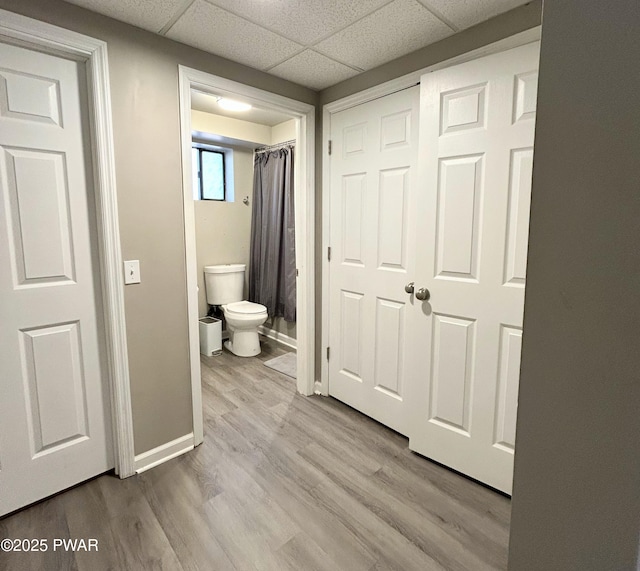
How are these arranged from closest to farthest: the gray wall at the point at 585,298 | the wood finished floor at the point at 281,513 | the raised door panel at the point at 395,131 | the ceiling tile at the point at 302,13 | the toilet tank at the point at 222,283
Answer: the gray wall at the point at 585,298 → the wood finished floor at the point at 281,513 → the ceiling tile at the point at 302,13 → the raised door panel at the point at 395,131 → the toilet tank at the point at 222,283

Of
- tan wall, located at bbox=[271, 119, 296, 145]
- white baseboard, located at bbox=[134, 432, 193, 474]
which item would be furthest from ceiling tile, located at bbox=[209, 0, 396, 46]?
white baseboard, located at bbox=[134, 432, 193, 474]

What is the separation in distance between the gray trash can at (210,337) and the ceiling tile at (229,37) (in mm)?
2380

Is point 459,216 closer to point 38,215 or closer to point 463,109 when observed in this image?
point 463,109

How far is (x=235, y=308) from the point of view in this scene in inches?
142

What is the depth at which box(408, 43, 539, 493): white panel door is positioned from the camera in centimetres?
162

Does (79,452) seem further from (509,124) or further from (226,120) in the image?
(226,120)

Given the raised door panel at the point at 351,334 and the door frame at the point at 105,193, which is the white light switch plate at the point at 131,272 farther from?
the raised door panel at the point at 351,334

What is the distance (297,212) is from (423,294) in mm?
1186

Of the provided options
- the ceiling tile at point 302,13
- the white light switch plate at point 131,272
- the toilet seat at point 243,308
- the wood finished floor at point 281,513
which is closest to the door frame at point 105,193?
the white light switch plate at point 131,272

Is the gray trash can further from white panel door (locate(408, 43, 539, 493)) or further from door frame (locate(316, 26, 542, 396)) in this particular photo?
white panel door (locate(408, 43, 539, 493))

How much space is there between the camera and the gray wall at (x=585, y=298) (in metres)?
0.43

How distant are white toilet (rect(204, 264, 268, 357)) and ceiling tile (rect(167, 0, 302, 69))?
215 centimetres

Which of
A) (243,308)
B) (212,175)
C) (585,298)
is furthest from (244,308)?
(585,298)

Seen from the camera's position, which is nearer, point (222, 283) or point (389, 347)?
point (389, 347)
